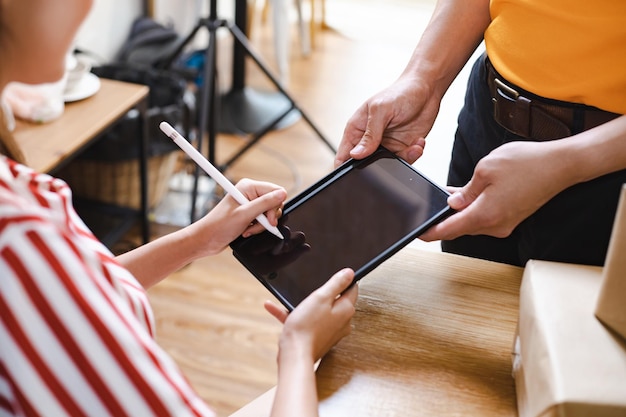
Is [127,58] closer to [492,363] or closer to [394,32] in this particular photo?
[394,32]

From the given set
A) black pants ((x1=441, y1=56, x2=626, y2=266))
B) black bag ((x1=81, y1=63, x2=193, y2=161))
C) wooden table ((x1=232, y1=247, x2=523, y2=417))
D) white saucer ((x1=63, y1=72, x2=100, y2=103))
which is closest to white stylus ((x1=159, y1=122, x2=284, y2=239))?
wooden table ((x1=232, y1=247, x2=523, y2=417))

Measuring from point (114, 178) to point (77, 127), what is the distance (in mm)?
407

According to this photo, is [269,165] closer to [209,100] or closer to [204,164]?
[209,100]

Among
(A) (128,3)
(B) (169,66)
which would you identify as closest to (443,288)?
(B) (169,66)

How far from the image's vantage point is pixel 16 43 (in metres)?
0.65

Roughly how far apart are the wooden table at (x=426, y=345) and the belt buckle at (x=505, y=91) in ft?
0.73

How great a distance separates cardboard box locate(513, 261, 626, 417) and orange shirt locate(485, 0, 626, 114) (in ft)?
0.90

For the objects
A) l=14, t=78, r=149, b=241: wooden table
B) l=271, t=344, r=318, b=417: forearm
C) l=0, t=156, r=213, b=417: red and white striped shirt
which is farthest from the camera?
l=14, t=78, r=149, b=241: wooden table

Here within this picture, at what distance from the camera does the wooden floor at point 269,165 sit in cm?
193

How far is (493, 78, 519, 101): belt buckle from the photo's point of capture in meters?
1.01

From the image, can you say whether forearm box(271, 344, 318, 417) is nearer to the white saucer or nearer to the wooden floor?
the wooden floor

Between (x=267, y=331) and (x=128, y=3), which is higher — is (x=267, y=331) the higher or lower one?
the lower one

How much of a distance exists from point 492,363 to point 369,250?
19 cm

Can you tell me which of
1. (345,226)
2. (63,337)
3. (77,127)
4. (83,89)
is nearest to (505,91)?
(345,226)
